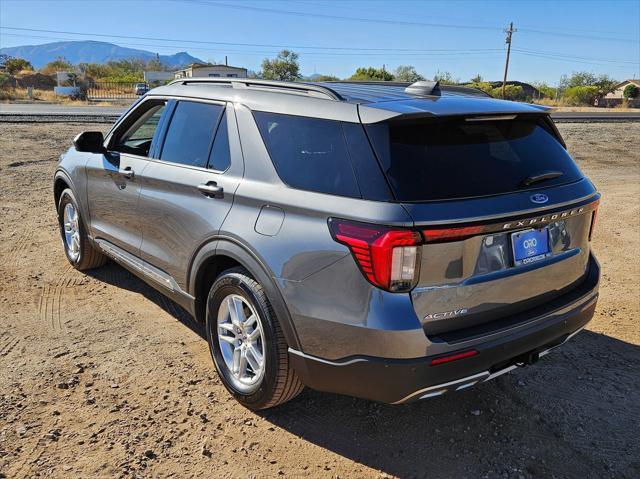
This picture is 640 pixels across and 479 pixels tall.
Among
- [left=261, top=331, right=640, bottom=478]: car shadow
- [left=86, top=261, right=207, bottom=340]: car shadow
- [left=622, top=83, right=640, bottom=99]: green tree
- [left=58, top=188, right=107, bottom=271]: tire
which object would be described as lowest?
[left=261, top=331, right=640, bottom=478]: car shadow

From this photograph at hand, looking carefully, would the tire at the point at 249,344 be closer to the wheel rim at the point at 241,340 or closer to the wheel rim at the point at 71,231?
the wheel rim at the point at 241,340

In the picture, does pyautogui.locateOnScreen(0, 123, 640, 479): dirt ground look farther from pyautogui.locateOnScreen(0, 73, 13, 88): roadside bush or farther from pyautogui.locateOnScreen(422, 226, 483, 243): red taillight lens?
pyautogui.locateOnScreen(0, 73, 13, 88): roadside bush

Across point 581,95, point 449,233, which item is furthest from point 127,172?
point 581,95

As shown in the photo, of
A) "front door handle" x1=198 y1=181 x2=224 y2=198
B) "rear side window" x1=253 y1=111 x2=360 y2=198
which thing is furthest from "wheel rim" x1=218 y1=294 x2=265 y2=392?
"rear side window" x1=253 y1=111 x2=360 y2=198

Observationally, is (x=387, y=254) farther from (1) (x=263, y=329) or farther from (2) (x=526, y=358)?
(2) (x=526, y=358)

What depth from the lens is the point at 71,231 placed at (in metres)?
5.42

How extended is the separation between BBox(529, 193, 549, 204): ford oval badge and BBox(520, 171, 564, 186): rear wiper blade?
0.25 feet

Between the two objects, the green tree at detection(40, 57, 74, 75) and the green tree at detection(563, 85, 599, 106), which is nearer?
the green tree at detection(563, 85, 599, 106)

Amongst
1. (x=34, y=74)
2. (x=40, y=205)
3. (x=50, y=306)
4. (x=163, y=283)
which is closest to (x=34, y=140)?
(x=40, y=205)

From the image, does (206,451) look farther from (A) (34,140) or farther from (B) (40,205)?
(A) (34,140)

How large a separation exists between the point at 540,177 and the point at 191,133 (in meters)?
2.22

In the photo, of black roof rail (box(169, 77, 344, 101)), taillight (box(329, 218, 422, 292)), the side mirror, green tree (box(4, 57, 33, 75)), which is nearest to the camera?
taillight (box(329, 218, 422, 292))

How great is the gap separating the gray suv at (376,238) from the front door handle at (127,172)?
A: 690 mm

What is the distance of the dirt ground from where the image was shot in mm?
2795
